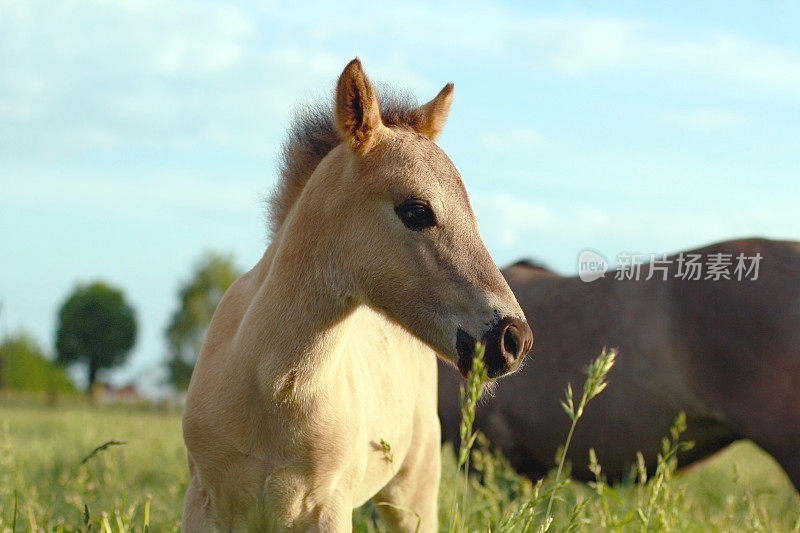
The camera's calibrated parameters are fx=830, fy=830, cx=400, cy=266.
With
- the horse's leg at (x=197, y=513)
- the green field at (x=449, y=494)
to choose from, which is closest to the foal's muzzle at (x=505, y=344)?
the green field at (x=449, y=494)

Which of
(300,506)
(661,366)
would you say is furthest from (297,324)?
(661,366)

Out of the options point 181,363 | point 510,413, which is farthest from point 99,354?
point 510,413

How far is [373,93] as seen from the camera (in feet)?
10.1

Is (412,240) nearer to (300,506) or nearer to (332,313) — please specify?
(332,313)

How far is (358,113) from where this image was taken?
3.10 m

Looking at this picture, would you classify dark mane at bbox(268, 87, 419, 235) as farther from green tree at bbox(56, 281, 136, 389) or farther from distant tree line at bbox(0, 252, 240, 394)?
green tree at bbox(56, 281, 136, 389)

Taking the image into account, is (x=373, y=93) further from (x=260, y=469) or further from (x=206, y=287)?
(x=206, y=287)

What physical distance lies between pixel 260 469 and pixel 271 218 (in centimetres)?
116

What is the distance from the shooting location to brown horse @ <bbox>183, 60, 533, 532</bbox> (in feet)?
9.28

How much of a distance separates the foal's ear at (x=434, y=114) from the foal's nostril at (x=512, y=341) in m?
1.08

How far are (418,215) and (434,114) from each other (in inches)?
31.7

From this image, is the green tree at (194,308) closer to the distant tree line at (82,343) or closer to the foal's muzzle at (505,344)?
the distant tree line at (82,343)

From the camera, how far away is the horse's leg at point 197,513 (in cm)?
323

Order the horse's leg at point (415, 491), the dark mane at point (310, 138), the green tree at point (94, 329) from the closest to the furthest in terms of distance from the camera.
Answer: the dark mane at point (310, 138)
the horse's leg at point (415, 491)
the green tree at point (94, 329)
